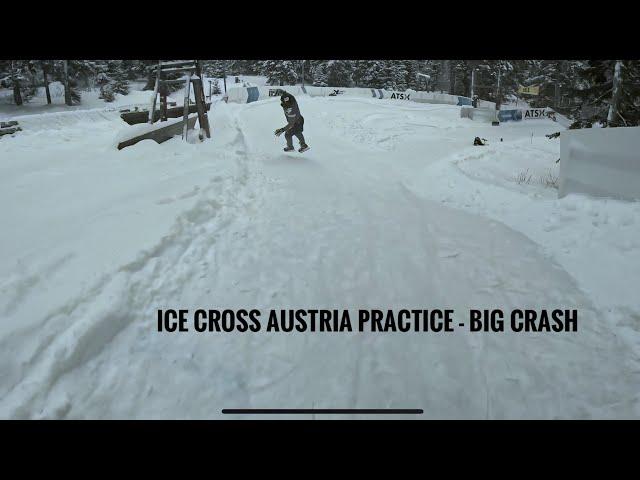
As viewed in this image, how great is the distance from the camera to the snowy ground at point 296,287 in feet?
7.60

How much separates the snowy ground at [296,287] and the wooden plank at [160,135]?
5.07ft

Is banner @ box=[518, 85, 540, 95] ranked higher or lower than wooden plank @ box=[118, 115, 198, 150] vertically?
higher

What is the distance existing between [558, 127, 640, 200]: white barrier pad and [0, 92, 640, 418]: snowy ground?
0.94 feet

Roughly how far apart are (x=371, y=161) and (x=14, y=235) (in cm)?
830

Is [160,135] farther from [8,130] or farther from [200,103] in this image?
[8,130]

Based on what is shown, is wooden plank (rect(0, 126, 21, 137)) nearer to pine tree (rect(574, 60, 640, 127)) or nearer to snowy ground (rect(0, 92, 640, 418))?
snowy ground (rect(0, 92, 640, 418))

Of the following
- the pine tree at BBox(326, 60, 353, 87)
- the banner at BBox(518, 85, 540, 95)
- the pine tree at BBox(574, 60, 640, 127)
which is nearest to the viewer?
the pine tree at BBox(574, 60, 640, 127)

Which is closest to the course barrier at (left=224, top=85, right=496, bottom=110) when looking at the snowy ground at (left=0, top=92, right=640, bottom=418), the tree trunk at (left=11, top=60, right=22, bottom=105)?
the tree trunk at (left=11, top=60, right=22, bottom=105)

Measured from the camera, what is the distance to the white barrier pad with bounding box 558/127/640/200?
15.6 ft

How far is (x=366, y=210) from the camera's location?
5.90m

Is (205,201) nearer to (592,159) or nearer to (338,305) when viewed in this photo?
(338,305)

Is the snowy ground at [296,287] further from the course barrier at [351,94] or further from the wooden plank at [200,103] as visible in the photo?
the course barrier at [351,94]

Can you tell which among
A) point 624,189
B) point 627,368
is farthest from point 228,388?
point 624,189

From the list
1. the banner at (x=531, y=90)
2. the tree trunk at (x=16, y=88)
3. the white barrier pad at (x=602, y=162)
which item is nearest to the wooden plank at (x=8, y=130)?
the tree trunk at (x=16, y=88)
